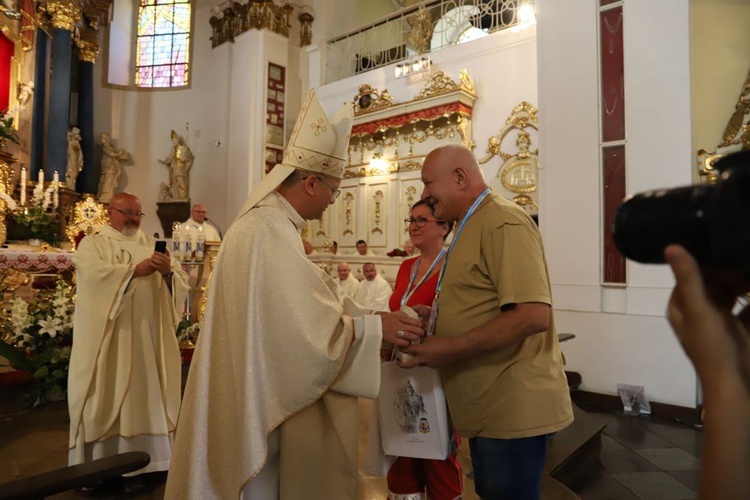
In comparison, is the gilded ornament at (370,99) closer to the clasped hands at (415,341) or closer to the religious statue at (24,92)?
the religious statue at (24,92)

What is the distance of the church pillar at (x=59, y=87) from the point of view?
34.6 ft

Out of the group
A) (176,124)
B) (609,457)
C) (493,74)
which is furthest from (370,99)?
(609,457)

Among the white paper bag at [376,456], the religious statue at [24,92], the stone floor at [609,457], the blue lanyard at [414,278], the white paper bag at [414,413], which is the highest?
the religious statue at [24,92]

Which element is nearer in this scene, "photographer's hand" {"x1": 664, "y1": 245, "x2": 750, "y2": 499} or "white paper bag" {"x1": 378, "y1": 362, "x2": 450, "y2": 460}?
"photographer's hand" {"x1": 664, "y1": 245, "x2": 750, "y2": 499}

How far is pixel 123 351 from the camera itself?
137 inches

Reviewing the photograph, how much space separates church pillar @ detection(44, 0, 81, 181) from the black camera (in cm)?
1216

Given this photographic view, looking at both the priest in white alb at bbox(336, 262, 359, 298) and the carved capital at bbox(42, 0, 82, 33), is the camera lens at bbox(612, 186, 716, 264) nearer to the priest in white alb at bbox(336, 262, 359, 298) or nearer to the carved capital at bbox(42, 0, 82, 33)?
the priest in white alb at bbox(336, 262, 359, 298)

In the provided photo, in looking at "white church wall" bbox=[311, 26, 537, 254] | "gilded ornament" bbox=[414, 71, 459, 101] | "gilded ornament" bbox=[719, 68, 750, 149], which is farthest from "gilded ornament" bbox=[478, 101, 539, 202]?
"gilded ornament" bbox=[719, 68, 750, 149]

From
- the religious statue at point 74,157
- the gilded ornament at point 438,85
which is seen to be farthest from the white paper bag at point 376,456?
the religious statue at point 74,157

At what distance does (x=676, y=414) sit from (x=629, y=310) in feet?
3.56

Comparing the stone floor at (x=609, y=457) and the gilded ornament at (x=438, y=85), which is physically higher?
the gilded ornament at (x=438, y=85)

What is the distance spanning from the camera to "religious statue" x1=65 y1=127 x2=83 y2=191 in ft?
38.3

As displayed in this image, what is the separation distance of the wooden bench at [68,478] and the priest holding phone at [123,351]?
139 cm

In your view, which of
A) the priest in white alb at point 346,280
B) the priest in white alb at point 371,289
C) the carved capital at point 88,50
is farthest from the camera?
the carved capital at point 88,50
